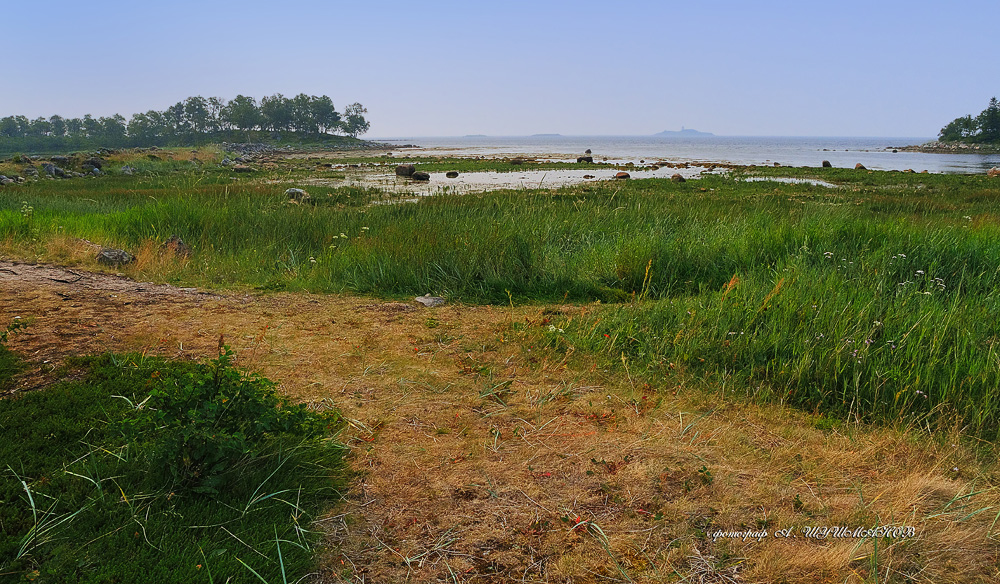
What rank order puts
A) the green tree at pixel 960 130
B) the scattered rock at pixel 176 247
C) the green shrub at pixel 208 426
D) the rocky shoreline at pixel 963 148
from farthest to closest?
the green tree at pixel 960 130, the rocky shoreline at pixel 963 148, the scattered rock at pixel 176 247, the green shrub at pixel 208 426

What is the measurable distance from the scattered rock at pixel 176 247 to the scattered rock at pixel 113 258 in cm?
55

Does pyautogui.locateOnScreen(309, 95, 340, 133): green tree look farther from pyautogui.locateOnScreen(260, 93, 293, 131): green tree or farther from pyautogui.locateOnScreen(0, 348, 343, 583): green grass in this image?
pyautogui.locateOnScreen(0, 348, 343, 583): green grass

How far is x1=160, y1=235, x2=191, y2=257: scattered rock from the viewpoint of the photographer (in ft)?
27.1

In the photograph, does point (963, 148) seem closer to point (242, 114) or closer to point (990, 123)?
point (990, 123)

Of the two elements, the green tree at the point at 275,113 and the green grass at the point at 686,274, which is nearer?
the green grass at the point at 686,274

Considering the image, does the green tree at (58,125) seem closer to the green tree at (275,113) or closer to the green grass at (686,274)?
the green tree at (275,113)

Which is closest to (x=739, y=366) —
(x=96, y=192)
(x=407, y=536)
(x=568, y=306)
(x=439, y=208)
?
(x=568, y=306)

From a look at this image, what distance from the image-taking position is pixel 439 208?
38.3 ft

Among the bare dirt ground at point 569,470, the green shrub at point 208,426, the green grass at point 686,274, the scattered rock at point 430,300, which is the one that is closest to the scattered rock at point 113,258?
the green grass at point 686,274

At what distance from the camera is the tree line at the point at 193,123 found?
298 feet

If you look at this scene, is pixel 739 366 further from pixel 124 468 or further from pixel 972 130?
pixel 972 130

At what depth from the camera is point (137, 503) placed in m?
2.41

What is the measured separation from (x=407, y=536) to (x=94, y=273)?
6.73m

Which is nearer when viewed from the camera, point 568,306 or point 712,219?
point 568,306
